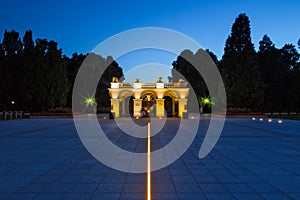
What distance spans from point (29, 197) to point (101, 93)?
53.8 meters

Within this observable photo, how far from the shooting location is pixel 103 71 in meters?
60.4

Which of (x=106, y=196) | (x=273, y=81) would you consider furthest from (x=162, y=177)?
(x=273, y=81)

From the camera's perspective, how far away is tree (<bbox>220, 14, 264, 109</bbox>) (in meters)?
42.7

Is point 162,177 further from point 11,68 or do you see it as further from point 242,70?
point 11,68

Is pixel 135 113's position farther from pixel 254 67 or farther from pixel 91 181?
pixel 91 181

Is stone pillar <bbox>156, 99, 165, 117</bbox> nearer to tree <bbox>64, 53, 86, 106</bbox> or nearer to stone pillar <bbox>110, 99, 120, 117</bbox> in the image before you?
stone pillar <bbox>110, 99, 120, 117</bbox>

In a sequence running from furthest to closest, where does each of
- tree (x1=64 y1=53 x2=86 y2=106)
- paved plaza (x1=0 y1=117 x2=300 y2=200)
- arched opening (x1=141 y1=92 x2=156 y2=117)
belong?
tree (x1=64 y1=53 x2=86 y2=106) → arched opening (x1=141 y1=92 x2=156 y2=117) → paved plaza (x1=0 y1=117 x2=300 y2=200)

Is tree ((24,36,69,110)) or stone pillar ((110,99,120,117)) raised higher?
tree ((24,36,69,110))

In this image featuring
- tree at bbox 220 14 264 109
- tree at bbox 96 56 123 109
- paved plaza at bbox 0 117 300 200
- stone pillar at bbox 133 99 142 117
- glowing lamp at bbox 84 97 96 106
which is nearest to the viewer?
paved plaza at bbox 0 117 300 200

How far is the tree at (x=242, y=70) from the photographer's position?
1681 inches

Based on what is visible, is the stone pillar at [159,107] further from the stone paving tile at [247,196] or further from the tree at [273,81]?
the stone paving tile at [247,196]

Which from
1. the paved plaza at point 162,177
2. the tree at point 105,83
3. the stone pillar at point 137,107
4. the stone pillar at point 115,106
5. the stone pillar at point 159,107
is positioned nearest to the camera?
the paved plaza at point 162,177

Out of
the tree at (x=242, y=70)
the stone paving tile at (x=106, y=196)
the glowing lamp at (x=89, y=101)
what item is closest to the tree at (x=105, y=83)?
the glowing lamp at (x=89, y=101)

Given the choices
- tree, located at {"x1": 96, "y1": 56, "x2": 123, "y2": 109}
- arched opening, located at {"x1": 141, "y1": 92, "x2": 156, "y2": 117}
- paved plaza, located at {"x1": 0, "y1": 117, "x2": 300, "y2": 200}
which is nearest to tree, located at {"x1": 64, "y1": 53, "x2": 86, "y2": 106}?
tree, located at {"x1": 96, "y1": 56, "x2": 123, "y2": 109}
